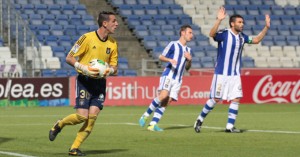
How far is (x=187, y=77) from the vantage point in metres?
33.9

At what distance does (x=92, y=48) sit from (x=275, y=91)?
23142 millimetres

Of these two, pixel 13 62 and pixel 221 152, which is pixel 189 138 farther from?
pixel 13 62

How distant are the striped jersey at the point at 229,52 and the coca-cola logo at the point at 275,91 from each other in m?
16.9

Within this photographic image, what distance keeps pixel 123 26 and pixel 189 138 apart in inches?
1110

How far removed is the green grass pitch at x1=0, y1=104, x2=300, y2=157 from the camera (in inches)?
496

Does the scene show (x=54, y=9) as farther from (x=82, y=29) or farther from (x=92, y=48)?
Answer: (x=92, y=48)

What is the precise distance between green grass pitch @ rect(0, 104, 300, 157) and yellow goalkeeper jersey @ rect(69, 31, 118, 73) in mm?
1363

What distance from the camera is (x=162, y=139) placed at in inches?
607

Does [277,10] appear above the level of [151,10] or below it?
above

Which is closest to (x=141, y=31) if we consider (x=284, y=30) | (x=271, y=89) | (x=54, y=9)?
(x=54, y=9)

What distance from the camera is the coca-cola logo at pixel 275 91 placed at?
34.4 meters

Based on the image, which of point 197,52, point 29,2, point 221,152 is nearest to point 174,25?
point 197,52

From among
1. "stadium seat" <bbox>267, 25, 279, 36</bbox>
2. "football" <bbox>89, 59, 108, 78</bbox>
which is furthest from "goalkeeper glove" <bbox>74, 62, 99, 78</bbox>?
"stadium seat" <bbox>267, 25, 279, 36</bbox>

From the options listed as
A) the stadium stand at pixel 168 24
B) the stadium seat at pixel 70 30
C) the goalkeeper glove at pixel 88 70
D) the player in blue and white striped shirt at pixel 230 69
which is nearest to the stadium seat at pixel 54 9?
the stadium stand at pixel 168 24
